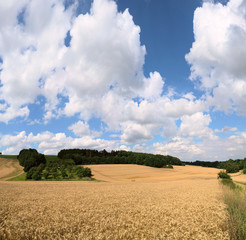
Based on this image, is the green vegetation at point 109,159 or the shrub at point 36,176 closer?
the shrub at point 36,176

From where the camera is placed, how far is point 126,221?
8.90m

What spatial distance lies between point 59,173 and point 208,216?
45517 mm

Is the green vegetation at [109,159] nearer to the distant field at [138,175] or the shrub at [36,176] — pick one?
the distant field at [138,175]

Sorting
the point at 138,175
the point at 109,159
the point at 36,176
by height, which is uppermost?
the point at 109,159

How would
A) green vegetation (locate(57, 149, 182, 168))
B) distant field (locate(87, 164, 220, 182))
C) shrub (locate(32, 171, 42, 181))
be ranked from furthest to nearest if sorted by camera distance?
1. green vegetation (locate(57, 149, 182, 168))
2. distant field (locate(87, 164, 220, 182))
3. shrub (locate(32, 171, 42, 181))

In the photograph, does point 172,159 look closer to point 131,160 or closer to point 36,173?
point 131,160

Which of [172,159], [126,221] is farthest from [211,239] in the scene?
[172,159]

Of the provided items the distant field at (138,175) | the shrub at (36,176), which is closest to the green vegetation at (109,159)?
the distant field at (138,175)

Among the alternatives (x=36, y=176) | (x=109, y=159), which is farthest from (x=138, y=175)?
(x=36, y=176)

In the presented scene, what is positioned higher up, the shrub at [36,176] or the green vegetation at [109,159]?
the green vegetation at [109,159]

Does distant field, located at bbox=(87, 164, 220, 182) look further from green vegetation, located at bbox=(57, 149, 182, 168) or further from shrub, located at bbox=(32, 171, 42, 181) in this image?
shrub, located at bbox=(32, 171, 42, 181)

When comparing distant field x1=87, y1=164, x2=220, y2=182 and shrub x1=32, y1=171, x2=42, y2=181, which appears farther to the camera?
distant field x1=87, y1=164, x2=220, y2=182

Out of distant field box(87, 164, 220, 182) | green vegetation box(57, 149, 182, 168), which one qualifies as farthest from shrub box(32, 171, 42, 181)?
green vegetation box(57, 149, 182, 168)

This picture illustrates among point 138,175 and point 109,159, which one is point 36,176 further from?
point 109,159
